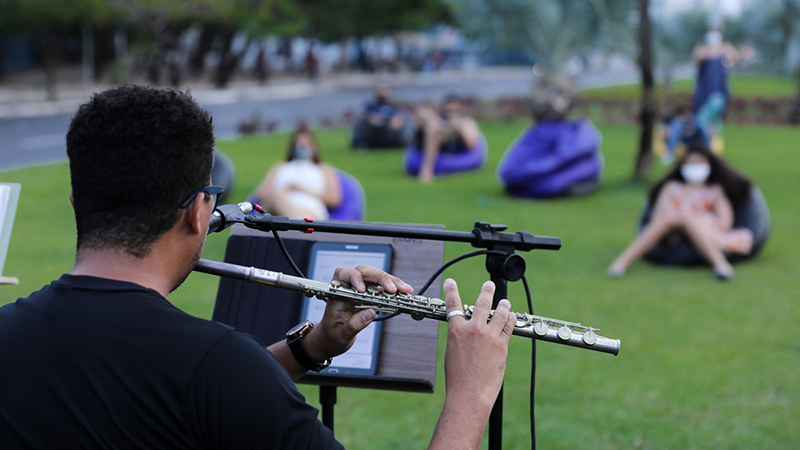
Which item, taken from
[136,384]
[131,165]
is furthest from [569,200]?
[136,384]

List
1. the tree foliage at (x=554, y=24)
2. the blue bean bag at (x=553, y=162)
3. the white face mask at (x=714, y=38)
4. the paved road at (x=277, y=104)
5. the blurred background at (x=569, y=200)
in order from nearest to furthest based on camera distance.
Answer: the blurred background at (x=569, y=200) < the blue bean bag at (x=553, y=162) < the white face mask at (x=714, y=38) < the paved road at (x=277, y=104) < the tree foliage at (x=554, y=24)

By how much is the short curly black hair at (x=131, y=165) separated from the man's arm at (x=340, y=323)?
54 cm

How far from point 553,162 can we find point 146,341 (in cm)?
1029

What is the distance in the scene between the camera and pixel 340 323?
86.6 inches

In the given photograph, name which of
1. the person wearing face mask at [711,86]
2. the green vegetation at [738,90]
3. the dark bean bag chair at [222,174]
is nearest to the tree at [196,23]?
the green vegetation at [738,90]

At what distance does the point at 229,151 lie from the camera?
52.7ft

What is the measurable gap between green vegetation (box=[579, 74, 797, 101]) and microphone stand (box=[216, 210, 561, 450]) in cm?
2436

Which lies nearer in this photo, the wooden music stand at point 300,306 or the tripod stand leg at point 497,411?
the tripod stand leg at point 497,411

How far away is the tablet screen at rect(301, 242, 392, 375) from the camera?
9.12ft

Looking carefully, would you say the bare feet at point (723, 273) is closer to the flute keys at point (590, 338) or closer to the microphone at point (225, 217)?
the flute keys at point (590, 338)

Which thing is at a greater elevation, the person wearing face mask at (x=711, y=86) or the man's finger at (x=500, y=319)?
the person wearing face mask at (x=711, y=86)

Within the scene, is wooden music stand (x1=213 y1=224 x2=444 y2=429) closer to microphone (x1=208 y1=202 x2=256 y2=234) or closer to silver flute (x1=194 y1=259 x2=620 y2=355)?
silver flute (x1=194 y1=259 x2=620 y2=355)

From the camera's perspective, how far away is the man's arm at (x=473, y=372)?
1736 millimetres

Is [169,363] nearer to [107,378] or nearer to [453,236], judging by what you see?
[107,378]
